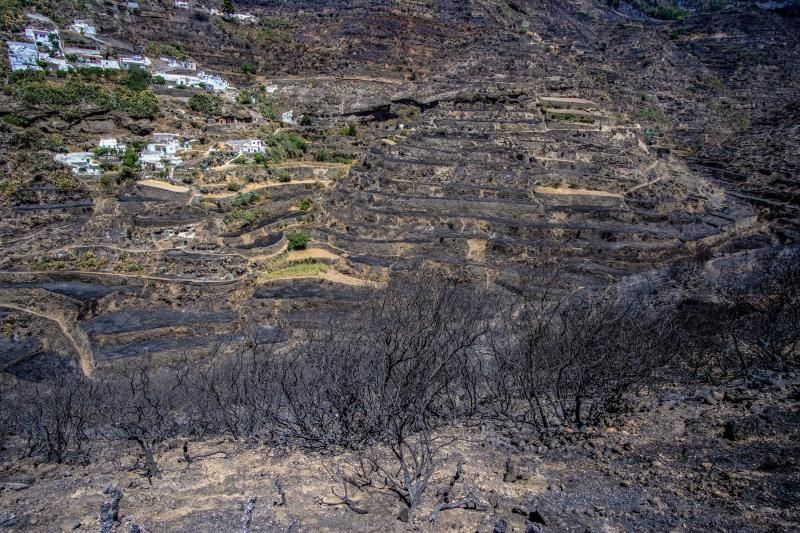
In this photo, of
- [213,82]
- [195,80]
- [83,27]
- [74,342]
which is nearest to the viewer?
[74,342]

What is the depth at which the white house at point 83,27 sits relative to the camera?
52.6 metres

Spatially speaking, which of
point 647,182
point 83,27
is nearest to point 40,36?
point 83,27

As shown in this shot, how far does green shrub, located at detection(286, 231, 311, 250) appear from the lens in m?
30.8

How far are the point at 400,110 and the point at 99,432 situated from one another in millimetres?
44763

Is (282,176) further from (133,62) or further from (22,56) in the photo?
(22,56)

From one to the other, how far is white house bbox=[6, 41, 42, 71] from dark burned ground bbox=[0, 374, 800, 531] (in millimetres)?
45549

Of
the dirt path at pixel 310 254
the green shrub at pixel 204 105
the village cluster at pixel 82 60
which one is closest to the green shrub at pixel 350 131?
the green shrub at pixel 204 105

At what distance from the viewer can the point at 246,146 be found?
4031 cm

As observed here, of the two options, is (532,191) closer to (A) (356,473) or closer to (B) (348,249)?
(B) (348,249)

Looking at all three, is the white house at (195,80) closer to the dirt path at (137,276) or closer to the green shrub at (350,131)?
the green shrub at (350,131)

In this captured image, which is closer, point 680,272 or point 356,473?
point 356,473

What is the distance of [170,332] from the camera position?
24281 mm

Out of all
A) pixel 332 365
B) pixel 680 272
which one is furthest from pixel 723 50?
pixel 332 365

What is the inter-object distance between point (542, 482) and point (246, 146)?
1496 inches
